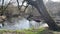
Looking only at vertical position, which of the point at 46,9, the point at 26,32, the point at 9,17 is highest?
the point at 46,9

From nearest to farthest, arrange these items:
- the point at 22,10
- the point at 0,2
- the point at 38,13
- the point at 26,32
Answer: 1. the point at 26,32
2. the point at 38,13
3. the point at 22,10
4. the point at 0,2

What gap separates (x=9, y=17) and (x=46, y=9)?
0.54 metres

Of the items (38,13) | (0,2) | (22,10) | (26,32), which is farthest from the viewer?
(0,2)

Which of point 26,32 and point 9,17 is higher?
point 9,17

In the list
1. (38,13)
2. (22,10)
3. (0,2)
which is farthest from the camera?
(0,2)

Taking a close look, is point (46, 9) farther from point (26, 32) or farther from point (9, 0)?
point (9, 0)

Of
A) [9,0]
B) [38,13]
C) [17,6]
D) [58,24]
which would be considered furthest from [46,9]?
[9,0]

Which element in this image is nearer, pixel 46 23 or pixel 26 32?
pixel 26 32

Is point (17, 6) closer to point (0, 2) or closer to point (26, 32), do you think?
point (0, 2)

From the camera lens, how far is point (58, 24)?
1805 mm

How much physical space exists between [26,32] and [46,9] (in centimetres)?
45

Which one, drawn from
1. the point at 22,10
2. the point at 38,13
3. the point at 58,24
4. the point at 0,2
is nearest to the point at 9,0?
the point at 0,2

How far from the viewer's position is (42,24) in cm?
177

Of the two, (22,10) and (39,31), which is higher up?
(22,10)
